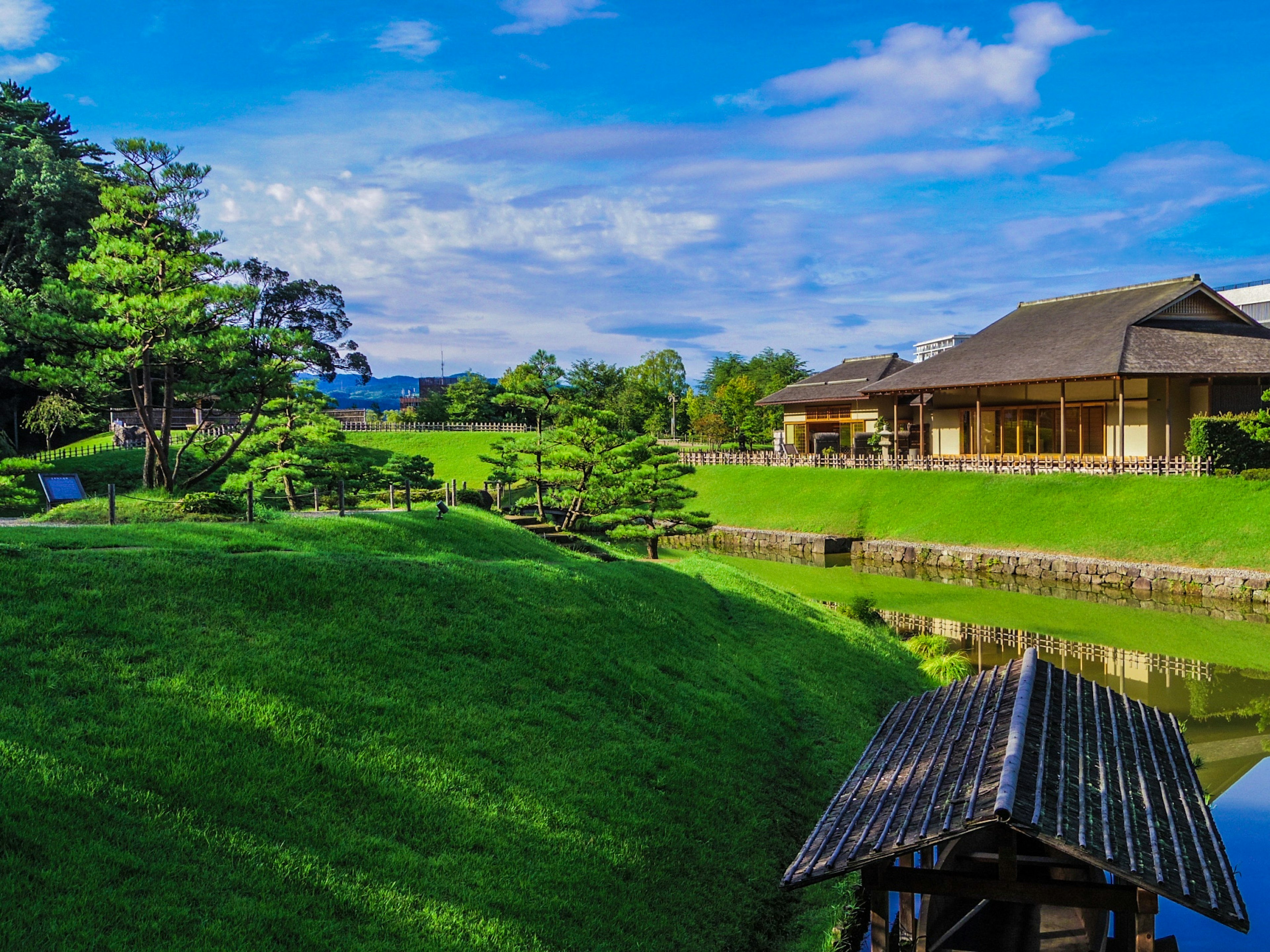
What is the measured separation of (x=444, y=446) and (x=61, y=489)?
38672 mm

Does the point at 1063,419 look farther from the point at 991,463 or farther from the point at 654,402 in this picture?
the point at 654,402

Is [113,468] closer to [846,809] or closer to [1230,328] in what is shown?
[846,809]

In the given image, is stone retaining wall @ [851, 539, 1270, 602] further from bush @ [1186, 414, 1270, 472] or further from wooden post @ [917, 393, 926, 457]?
wooden post @ [917, 393, 926, 457]

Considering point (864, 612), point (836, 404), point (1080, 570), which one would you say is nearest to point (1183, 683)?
point (864, 612)

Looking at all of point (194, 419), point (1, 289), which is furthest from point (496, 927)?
point (194, 419)

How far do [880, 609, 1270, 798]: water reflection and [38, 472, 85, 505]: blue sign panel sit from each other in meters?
17.6

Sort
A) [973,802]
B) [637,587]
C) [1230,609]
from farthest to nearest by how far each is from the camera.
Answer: [1230,609], [637,587], [973,802]

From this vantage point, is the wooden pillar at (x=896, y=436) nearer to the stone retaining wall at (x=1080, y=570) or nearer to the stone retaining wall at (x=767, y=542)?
the stone retaining wall at (x=767, y=542)

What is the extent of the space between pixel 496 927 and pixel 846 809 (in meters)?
2.73

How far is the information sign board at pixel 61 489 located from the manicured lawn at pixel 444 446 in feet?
106

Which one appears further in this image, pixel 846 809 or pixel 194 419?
pixel 194 419

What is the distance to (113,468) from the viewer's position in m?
27.9

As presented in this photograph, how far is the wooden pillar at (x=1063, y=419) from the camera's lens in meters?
30.8

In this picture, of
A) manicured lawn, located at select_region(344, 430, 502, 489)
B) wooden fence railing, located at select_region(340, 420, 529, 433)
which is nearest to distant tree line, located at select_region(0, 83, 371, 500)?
manicured lawn, located at select_region(344, 430, 502, 489)
